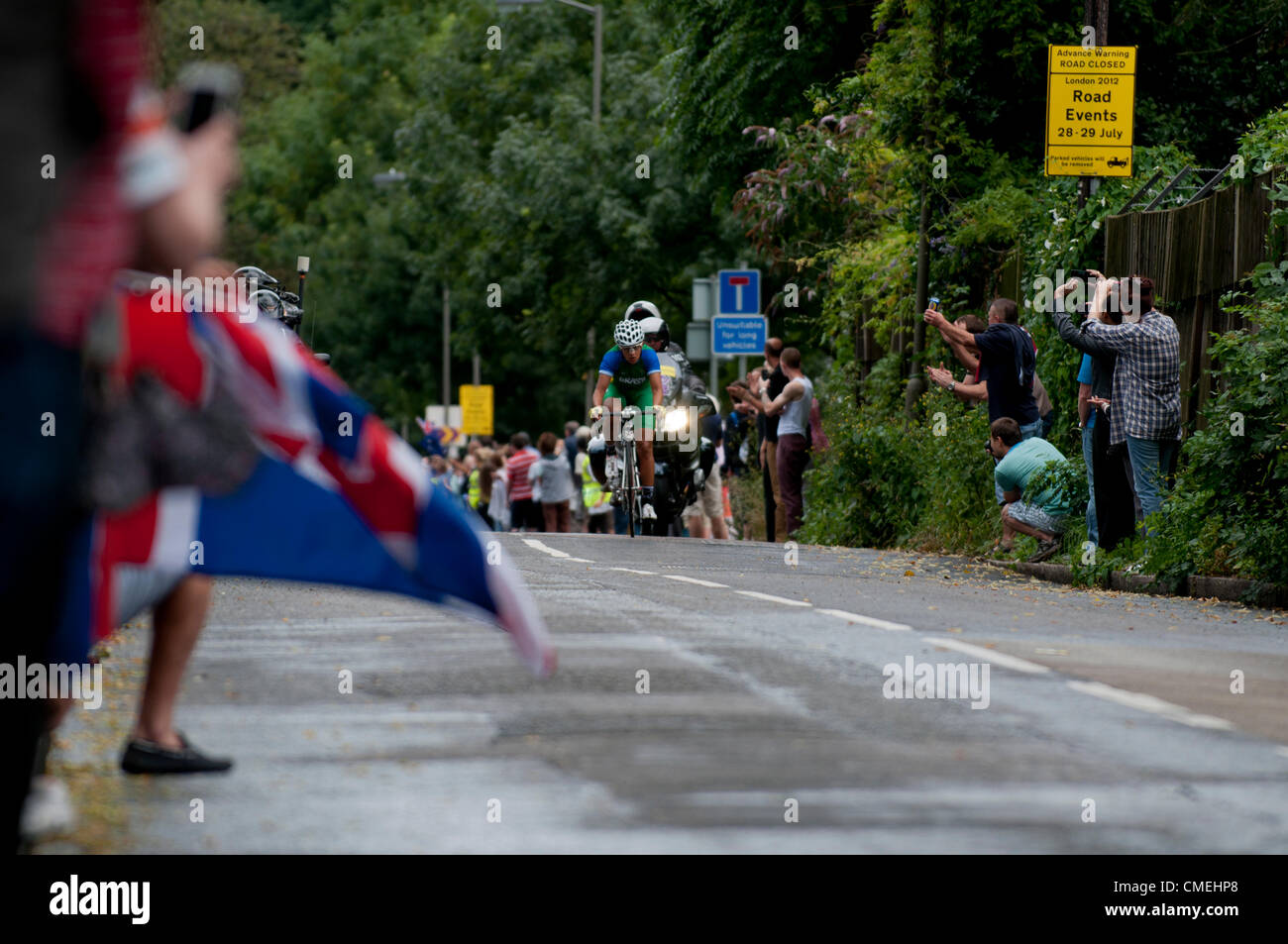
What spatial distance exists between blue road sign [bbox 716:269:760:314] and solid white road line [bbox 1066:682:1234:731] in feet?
76.6

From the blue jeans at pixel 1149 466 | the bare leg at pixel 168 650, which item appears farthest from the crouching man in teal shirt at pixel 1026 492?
the bare leg at pixel 168 650

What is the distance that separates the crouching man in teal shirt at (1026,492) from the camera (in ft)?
54.0

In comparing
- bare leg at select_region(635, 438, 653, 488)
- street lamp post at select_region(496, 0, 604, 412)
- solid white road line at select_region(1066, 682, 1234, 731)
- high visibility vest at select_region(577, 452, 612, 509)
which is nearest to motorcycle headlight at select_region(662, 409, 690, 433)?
bare leg at select_region(635, 438, 653, 488)

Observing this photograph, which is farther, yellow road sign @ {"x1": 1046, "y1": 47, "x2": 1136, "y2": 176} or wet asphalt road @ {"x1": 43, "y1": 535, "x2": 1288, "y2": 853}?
yellow road sign @ {"x1": 1046, "y1": 47, "x2": 1136, "y2": 176}

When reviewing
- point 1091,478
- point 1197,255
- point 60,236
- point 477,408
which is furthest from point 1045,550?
point 477,408

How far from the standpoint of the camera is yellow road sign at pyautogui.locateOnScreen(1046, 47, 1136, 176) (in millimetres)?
17297

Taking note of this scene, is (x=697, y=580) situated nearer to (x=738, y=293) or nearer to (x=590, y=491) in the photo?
(x=590, y=491)

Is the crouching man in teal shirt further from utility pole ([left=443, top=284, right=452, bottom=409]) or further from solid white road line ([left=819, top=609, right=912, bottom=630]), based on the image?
utility pole ([left=443, top=284, right=452, bottom=409])

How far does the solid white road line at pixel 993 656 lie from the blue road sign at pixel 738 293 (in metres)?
22.0

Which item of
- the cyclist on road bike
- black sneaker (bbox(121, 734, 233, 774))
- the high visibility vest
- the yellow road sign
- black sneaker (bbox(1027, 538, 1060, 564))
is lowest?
the high visibility vest

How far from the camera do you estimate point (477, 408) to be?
182 ft

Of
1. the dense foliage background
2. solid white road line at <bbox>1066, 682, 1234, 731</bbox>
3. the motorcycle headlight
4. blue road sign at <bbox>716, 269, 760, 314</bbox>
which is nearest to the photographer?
solid white road line at <bbox>1066, 682, 1234, 731</bbox>

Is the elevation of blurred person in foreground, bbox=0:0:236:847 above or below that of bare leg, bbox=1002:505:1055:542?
above
